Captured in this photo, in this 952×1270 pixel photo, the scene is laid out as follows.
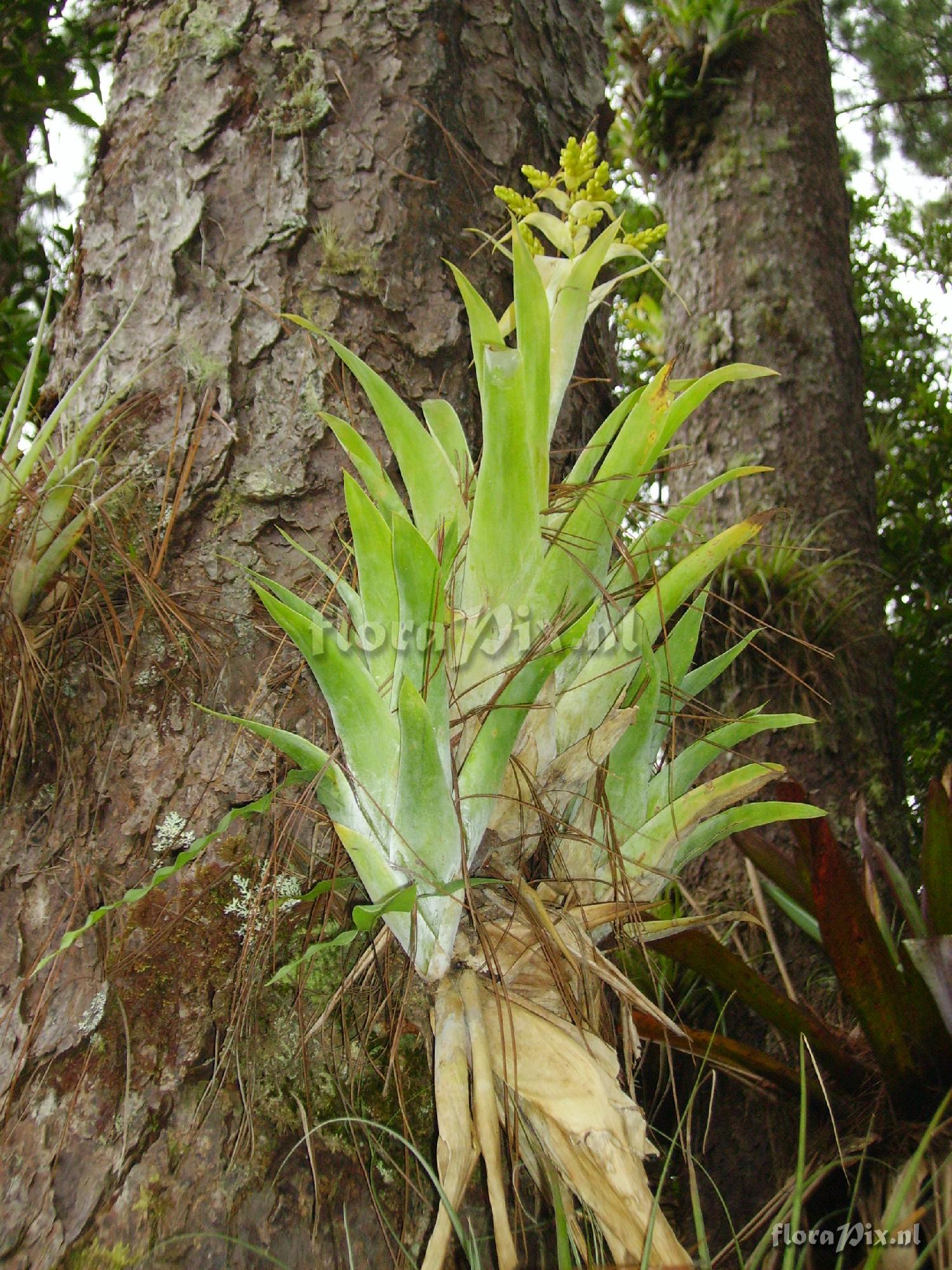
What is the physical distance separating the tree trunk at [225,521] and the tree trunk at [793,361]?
2.83 ft

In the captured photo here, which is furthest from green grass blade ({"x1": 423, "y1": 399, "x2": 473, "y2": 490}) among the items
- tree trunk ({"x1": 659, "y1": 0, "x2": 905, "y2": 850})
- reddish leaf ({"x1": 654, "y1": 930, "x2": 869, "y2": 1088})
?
tree trunk ({"x1": 659, "y1": 0, "x2": 905, "y2": 850})

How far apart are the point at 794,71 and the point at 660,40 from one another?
0.44 metres

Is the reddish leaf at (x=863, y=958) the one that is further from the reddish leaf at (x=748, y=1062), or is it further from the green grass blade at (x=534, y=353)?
the green grass blade at (x=534, y=353)

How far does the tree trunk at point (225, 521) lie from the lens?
846 mm

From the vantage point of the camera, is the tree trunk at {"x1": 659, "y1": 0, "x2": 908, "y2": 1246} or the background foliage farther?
the background foliage

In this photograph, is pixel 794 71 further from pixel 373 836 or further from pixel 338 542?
pixel 373 836

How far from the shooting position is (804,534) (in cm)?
204

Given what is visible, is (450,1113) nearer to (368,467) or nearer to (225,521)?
(368,467)

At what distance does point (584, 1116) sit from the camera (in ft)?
2.46

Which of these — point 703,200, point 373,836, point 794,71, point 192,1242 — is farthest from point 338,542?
point 794,71

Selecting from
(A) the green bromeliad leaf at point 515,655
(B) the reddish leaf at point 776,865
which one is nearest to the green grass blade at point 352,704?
(A) the green bromeliad leaf at point 515,655

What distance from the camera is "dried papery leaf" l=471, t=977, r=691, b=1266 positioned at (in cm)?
72

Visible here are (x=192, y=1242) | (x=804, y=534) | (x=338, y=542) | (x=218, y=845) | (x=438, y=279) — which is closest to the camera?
(x=192, y=1242)

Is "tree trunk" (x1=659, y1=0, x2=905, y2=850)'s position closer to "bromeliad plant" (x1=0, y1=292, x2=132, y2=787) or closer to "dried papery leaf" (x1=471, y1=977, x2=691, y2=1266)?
"dried papery leaf" (x1=471, y1=977, x2=691, y2=1266)
